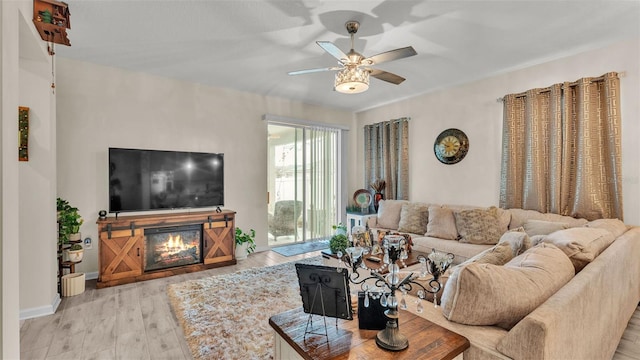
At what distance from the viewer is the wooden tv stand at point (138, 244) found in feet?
11.3

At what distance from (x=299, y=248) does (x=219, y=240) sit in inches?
61.1

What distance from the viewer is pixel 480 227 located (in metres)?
3.62

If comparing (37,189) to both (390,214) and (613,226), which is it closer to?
(390,214)

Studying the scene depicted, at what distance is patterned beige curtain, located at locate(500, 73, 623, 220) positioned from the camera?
3.14m

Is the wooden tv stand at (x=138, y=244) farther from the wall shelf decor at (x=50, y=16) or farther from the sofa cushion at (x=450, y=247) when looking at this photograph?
the sofa cushion at (x=450, y=247)

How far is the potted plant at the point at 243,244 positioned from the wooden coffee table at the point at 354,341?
3.31 m

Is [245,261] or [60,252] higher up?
[60,252]

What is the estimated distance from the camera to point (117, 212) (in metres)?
3.79

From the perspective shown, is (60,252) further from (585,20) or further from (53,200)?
(585,20)

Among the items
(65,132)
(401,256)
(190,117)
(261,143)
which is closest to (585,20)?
(401,256)

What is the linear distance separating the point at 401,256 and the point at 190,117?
13.7 feet

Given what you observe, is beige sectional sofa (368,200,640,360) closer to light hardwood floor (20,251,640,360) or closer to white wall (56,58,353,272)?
light hardwood floor (20,251,640,360)

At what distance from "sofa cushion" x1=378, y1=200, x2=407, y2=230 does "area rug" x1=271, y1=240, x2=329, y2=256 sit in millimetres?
1129

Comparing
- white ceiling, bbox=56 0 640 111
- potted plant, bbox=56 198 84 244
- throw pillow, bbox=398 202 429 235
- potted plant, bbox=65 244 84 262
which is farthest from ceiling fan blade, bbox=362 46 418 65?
potted plant, bbox=65 244 84 262
